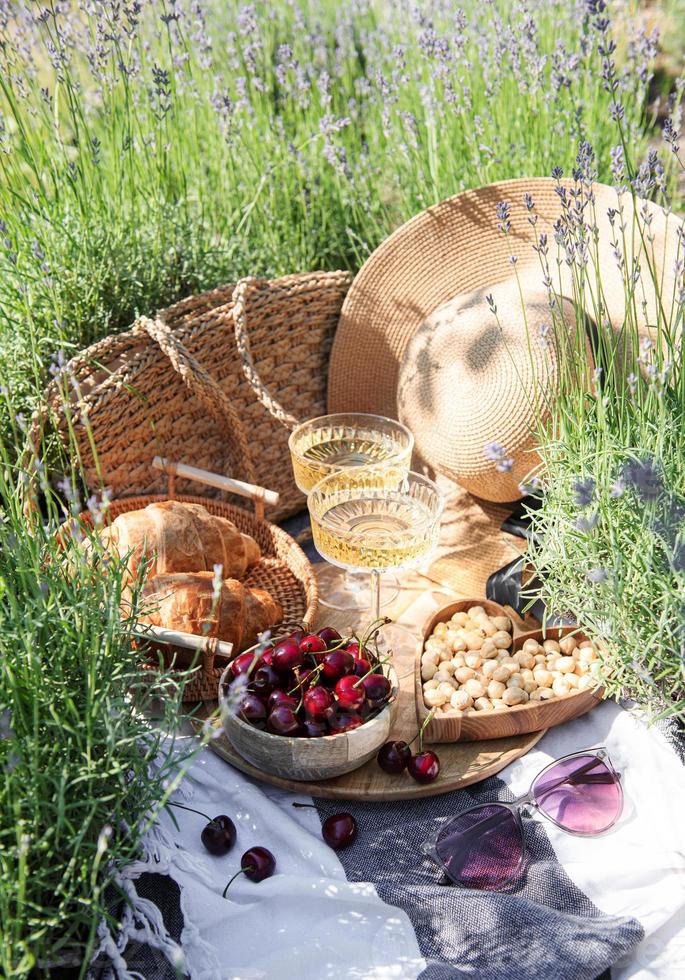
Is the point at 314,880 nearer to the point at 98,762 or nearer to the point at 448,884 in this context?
the point at 448,884

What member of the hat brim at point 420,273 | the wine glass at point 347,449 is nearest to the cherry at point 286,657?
the wine glass at point 347,449

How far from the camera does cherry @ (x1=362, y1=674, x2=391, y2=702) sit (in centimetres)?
165

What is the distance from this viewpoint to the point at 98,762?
1.23 metres

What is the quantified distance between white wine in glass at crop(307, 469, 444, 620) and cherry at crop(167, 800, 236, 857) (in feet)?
1.79

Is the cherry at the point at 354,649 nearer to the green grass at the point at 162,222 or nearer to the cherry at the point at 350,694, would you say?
the cherry at the point at 350,694

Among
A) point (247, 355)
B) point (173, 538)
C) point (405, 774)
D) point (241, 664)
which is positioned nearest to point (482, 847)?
point (405, 774)

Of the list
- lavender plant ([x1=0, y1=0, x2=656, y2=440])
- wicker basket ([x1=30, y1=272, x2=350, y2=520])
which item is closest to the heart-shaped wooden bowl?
wicker basket ([x1=30, y1=272, x2=350, y2=520])

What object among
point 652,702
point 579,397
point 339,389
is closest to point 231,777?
point 652,702

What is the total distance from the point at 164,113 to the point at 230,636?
126 centimetres

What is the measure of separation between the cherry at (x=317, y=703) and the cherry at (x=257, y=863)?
0.24 metres

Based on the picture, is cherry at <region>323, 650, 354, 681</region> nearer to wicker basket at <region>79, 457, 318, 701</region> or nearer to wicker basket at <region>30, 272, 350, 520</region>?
wicker basket at <region>79, 457, 318, 701</region>

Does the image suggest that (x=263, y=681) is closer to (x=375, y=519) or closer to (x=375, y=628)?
(x=375, y=628)

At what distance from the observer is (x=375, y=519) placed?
2.01m

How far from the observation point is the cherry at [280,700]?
1.62 meters
